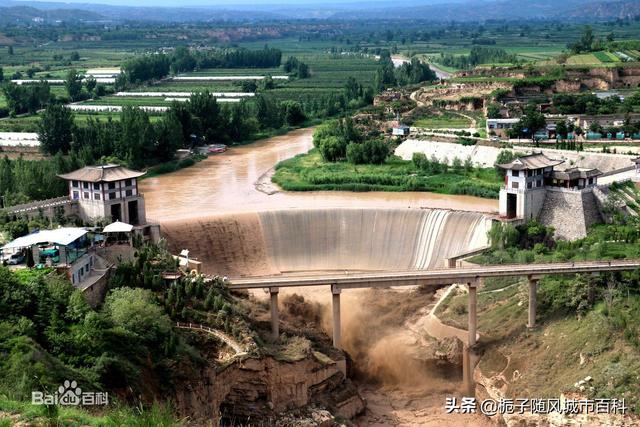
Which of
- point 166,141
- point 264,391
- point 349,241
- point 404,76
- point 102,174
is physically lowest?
point 264,391

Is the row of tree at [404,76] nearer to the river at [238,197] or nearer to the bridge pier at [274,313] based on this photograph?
the river at [238,197]

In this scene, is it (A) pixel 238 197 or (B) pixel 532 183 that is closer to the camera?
(B) pixel 532 183

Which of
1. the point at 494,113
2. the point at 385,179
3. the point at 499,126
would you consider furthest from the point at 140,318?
the point at 494,113

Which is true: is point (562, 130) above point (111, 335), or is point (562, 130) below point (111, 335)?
above

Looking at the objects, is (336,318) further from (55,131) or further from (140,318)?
(55,131)

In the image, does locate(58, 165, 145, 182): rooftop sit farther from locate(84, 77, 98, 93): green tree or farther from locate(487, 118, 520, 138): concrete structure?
locate(84, 77, 98, 93): green tree
